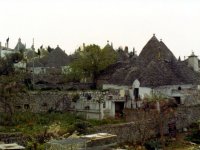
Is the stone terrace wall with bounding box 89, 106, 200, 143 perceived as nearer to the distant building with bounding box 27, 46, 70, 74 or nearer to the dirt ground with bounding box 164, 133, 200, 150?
the dirt ground with bounding box 164, 133, 200, 150

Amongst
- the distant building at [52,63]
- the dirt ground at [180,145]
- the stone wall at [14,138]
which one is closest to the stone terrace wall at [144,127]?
the dirt ground at [180,145]

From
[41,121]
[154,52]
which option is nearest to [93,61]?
[154,52]

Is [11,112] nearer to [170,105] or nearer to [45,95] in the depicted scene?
[45,95]

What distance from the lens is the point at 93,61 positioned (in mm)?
46438

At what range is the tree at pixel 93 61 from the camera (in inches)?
1823

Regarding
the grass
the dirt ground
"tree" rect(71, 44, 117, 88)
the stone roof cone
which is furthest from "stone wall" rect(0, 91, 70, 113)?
the dirt ground

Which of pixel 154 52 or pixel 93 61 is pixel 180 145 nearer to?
pixel 154 52

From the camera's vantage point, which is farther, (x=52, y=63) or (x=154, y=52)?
(x=52, y=63)

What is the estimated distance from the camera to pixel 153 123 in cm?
3084

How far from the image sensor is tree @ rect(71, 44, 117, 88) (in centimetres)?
4631

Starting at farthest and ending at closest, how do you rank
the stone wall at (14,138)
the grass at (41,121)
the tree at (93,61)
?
the tree at (93,61), the grass at (41,121), the stone wall at (14,138)

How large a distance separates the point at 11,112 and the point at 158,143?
11.3 meters

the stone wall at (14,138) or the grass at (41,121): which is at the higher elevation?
the grass at (41,121)

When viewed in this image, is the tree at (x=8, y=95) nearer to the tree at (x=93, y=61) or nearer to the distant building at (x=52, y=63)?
the tree at (x=93, y=61)
